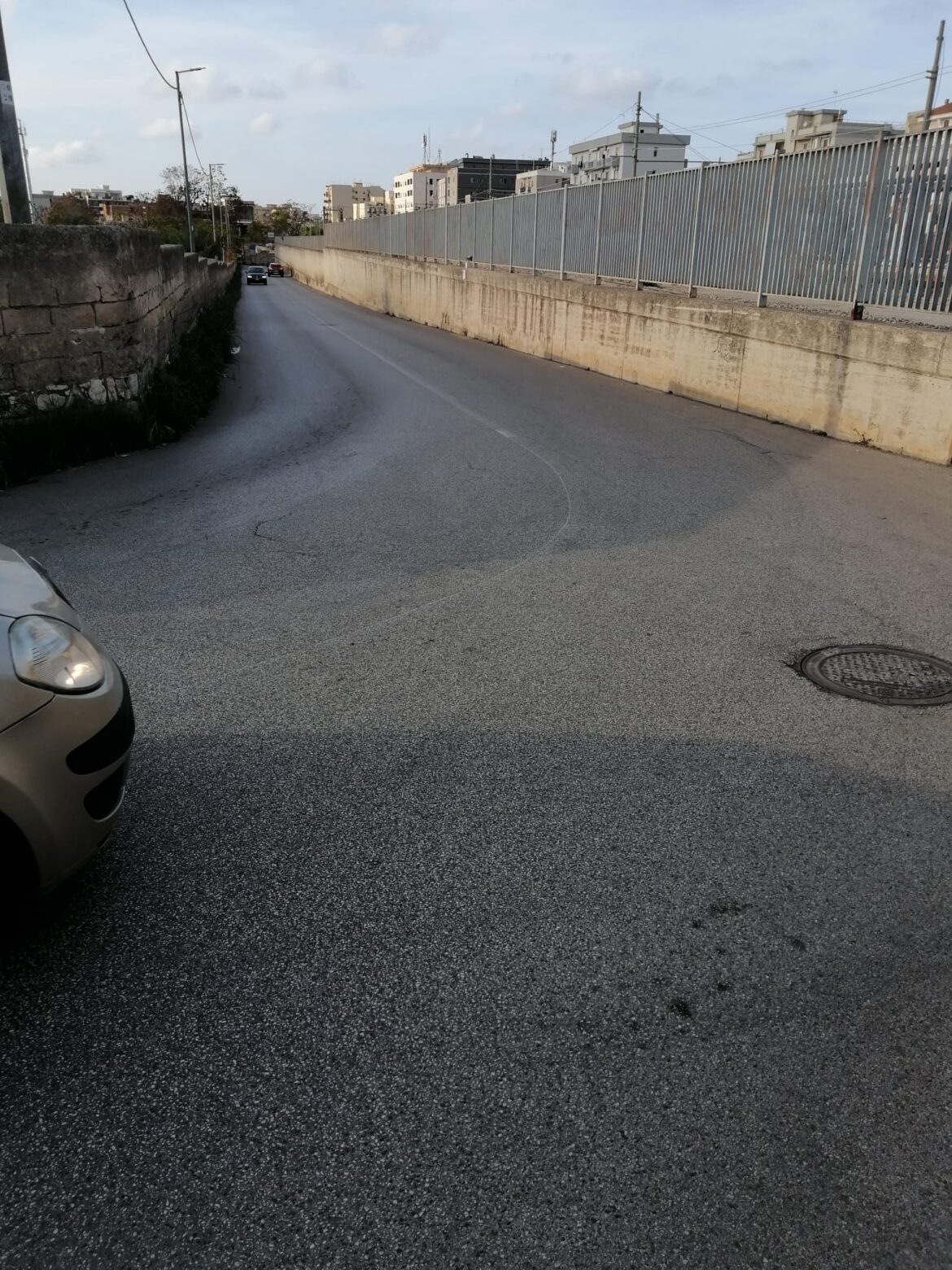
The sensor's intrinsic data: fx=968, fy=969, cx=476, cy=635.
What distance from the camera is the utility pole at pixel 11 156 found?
32.8 feet

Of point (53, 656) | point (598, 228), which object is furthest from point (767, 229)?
point (53, 656)

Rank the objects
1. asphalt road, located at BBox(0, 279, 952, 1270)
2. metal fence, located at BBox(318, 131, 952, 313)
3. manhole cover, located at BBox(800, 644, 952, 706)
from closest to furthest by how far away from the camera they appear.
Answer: asphalt road, located at BBox(0, 279, 952, 1270) → manhole cover, located at BBox(800, 644, 952, 706) → metal fence, located at BBox(318, 131, 952, 313)

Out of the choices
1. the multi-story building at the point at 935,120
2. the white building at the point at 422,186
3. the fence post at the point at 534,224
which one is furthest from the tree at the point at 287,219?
the fence post at the point at 534,224

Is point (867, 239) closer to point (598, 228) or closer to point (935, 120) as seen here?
point (598, 228)

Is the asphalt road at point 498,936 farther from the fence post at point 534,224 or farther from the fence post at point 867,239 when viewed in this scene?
the fence post at point 534,224

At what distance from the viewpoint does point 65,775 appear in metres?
2.66

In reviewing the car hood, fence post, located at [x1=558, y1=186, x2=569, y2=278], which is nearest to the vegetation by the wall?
the car hood

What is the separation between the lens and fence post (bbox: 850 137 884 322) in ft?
34.0

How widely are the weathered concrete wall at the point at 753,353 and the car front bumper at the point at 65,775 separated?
28.2 feet

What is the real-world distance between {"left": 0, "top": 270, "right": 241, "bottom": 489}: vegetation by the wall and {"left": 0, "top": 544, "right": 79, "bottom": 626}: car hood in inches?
254

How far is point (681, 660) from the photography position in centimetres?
492

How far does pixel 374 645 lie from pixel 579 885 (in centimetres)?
226

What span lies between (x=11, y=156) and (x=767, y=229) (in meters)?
8.89

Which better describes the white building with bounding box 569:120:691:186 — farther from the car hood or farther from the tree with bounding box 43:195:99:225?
the car hood
